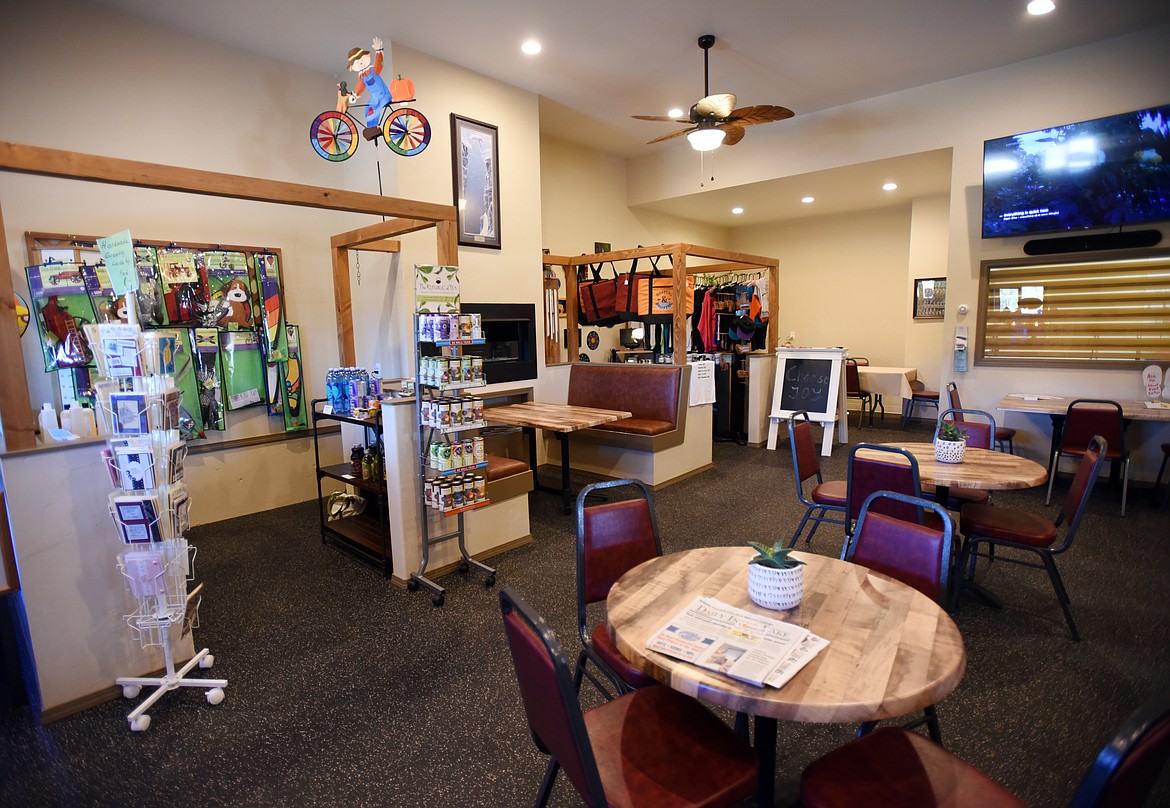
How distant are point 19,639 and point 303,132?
414 centimetres

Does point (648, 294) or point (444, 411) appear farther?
point (648, 294)

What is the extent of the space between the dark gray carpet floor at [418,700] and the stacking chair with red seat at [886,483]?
686 millimetres

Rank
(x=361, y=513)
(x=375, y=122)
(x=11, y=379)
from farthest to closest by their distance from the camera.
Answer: (x=361, y=513) < (x=375, y=122) < (x=11, y=379)

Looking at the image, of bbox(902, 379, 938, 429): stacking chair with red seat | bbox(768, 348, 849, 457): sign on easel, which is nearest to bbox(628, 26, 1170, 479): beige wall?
bbox(768, 348, 849, 457): sign on easel

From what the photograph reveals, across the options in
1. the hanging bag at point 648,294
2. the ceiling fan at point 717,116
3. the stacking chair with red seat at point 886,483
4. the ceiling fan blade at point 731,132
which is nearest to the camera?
the stacking chair with red seat at point 886,483

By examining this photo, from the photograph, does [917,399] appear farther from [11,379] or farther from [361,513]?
[11,379]

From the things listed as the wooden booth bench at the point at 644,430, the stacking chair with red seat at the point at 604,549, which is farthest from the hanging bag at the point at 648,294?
the stacking chair with red seat at the point at 604,549

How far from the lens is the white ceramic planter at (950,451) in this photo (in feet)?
9.87

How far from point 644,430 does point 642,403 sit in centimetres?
48

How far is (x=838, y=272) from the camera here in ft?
29.9

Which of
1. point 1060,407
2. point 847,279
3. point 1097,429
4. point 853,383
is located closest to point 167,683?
point 1097,429

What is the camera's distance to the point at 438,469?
3.21 m

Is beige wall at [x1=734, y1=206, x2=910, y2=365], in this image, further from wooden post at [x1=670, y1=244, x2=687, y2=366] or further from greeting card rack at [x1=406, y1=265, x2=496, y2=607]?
greeting card rack at [x1=406, y1=265, x2=496, y2=607]

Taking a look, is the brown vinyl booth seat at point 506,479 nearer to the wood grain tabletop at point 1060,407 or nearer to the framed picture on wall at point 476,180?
the framed picture on wall at point 476,180
